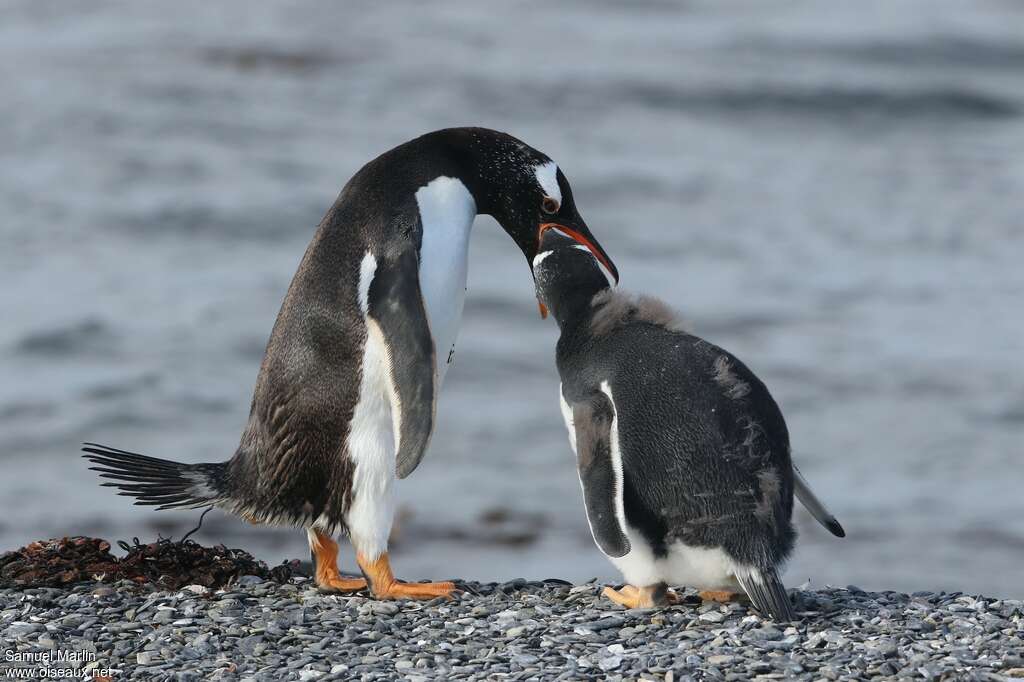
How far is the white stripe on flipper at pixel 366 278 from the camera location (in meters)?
5.02

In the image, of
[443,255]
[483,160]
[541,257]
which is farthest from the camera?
[483,160]

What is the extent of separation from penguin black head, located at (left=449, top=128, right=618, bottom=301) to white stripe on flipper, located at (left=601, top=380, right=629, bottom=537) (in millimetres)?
917

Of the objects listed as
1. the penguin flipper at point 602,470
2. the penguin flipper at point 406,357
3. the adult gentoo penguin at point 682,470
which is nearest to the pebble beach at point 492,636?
the adult gentoo penguin at point 682,470

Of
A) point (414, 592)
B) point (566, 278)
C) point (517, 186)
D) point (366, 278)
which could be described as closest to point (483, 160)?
point (517, 186)

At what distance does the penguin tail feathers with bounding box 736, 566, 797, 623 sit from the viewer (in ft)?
14.6

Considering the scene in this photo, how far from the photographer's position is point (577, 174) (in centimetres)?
1645

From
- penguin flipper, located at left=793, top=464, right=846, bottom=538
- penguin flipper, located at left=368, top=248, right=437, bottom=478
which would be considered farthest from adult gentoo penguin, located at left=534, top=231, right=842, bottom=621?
penguin flipper, located at left=368, top=248, right=437, bottom=478

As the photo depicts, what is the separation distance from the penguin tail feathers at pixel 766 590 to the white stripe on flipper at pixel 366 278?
4.75 feet

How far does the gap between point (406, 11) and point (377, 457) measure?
18788 millimetres

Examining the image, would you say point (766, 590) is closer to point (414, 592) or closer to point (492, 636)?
point (492, 636)

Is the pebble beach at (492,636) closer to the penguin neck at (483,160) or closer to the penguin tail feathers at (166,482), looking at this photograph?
the penguin tail feathers at (166,482)

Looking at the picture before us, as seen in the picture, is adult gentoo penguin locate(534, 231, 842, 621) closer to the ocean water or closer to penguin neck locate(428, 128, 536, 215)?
penguin neck locate(428, 128, 536, 215)

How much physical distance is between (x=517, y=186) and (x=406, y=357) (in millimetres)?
864

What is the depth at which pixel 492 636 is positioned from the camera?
457 cm
